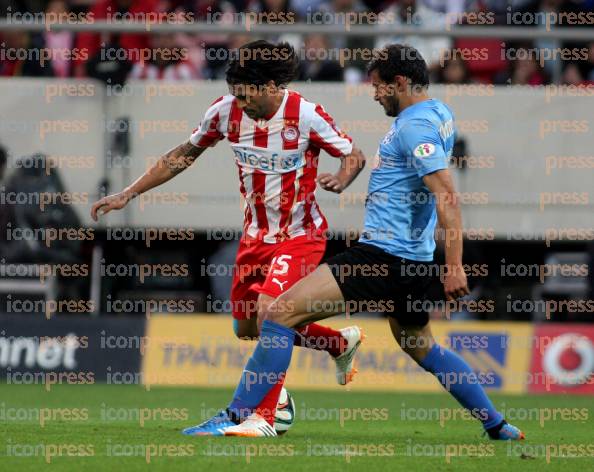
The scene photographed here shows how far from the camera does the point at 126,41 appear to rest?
46.7ft

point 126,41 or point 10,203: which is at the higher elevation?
point 126,41

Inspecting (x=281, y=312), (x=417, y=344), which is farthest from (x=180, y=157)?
Result: (x=417, y=344)

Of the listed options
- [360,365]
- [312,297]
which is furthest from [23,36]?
[312,297]

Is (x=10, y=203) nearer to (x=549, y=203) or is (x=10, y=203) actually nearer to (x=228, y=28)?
(x=228, y=28)

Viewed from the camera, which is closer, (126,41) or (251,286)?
(251,286)

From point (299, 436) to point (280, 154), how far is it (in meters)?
1.72

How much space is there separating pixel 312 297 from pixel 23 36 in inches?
310

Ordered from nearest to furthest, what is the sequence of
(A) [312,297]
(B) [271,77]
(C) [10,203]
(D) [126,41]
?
1. (A) [312,297]
2. (B) [271,77]
3. (C) [10,203]
4. (D) [126,41]

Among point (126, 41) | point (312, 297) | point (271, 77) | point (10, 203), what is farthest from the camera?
point (126, 41)

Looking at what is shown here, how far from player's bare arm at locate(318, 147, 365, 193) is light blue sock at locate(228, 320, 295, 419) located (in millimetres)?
856

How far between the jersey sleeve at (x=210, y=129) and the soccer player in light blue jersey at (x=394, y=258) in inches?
44.1

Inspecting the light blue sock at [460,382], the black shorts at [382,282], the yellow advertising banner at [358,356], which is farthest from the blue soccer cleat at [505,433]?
the yellow advertising banner at [358,356]

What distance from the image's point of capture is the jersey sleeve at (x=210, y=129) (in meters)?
8.29

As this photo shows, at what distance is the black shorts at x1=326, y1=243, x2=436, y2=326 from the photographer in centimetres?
743
